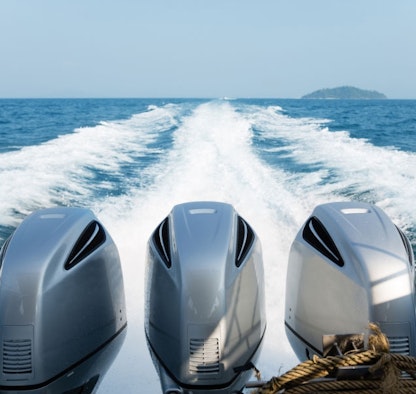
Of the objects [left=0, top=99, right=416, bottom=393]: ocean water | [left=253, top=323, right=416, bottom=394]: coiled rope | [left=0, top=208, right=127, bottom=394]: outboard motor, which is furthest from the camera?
[left=0, top=99, right=416, bottom=393]: ocean water

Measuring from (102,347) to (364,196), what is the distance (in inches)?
148

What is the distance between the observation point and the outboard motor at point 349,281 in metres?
1.75

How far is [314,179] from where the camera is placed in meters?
5.93

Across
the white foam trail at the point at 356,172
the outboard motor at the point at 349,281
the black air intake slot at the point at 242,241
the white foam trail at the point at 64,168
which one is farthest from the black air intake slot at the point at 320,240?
the white foam trail at the point at 64,168

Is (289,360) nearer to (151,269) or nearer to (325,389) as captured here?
(151,269)

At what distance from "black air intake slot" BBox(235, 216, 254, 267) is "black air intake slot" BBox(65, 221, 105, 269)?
534mm

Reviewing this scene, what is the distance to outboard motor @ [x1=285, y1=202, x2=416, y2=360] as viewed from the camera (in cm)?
175

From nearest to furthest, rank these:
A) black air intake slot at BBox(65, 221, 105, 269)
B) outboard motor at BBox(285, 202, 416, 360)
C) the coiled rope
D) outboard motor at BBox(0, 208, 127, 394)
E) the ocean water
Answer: the coiled rope
outboard motor at BBox(0, 208, 127, 394)
outboard motor at BBox(285, 202, 416, 360)
black air intake slot at BBox(65, 221, 105, 269)
the ocean water

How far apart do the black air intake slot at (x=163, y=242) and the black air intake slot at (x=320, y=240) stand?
558 mm

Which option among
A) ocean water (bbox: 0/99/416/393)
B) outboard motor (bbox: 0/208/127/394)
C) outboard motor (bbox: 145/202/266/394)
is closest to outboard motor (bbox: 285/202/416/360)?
outboard motor (bbox: 145/202/266/394)

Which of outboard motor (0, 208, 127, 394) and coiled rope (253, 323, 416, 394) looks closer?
coiled rope (253, 323, 416, 394)

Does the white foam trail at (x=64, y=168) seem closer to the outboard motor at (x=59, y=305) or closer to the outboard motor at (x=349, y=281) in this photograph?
the outboard motor at (x=59, y=305)

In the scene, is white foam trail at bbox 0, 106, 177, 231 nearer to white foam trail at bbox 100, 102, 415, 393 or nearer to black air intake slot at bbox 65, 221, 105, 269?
white foam trail at bbox 100, 102, 415, 393

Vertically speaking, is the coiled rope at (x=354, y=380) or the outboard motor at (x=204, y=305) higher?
the coiled rope at (x=354, y=380)
